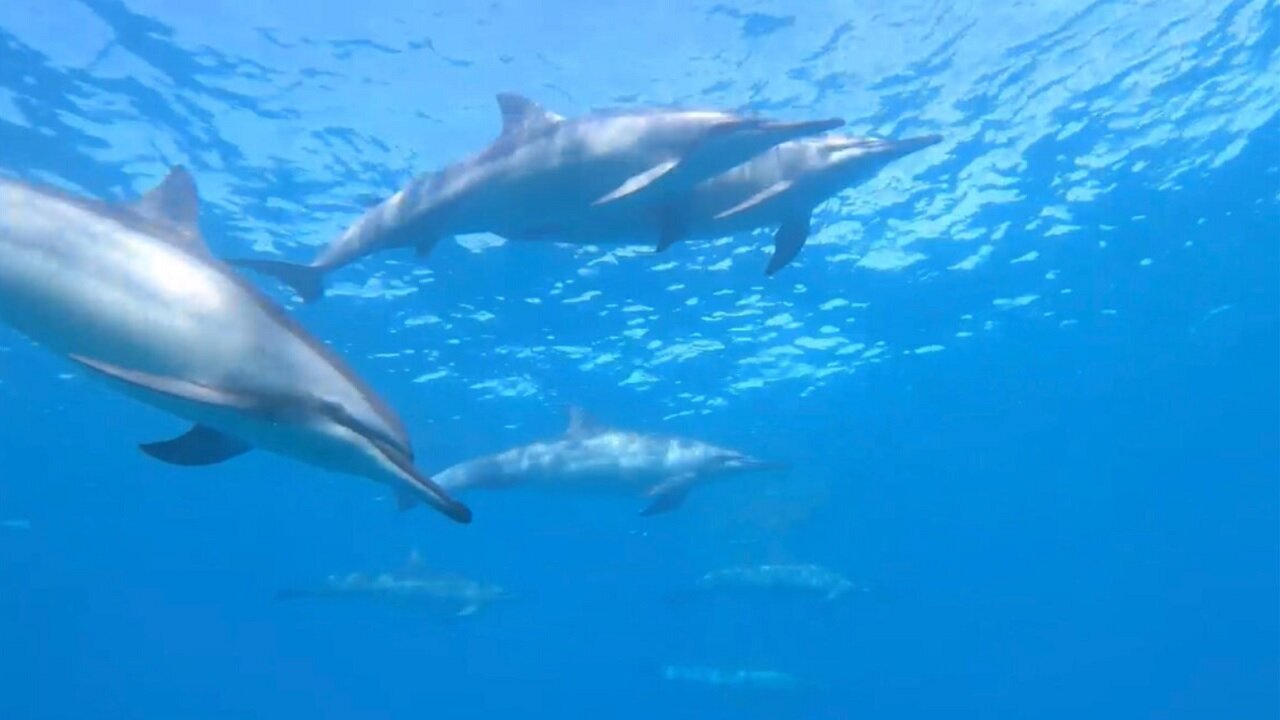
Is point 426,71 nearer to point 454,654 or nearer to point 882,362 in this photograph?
point 882,362

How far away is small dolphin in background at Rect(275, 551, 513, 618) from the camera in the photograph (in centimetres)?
2783

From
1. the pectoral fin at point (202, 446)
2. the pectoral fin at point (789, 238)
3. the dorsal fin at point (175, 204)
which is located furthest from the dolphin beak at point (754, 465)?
the pectoral fin at point (202, 446)

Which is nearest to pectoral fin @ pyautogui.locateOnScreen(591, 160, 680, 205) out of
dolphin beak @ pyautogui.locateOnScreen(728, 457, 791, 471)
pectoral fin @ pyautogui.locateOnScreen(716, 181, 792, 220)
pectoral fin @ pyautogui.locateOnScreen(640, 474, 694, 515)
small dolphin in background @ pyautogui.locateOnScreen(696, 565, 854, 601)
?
pectoral fin @ pyautogui.locateOnScreen(716, 181, 792, 220)

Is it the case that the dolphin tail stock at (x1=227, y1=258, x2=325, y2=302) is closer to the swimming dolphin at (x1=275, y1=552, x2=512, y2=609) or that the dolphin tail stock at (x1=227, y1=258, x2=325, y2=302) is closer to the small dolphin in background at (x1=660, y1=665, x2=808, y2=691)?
the swimming dolphin at (x1=275, y1=552, x2=512, y2=609)

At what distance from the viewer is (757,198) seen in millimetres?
7914

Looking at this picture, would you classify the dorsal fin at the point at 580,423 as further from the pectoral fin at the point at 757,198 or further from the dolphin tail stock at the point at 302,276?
the pectoral fin at the point at 757,198

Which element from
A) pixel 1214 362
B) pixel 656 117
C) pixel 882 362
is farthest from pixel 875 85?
pixel 1214 362

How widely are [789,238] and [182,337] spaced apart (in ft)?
18.4

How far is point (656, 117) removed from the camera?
23.9ft

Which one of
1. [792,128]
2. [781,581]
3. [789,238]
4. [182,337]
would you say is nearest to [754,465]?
[789,238]

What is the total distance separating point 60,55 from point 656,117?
1121cm

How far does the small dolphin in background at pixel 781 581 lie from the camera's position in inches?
1243

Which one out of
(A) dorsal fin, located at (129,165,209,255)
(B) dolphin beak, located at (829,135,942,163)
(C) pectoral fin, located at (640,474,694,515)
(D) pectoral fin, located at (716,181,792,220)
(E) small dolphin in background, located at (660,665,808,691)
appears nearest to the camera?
(A) dorsal fin, located at (129,165,209,255)

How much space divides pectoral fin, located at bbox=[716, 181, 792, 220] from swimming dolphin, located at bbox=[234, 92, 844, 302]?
0.56m
